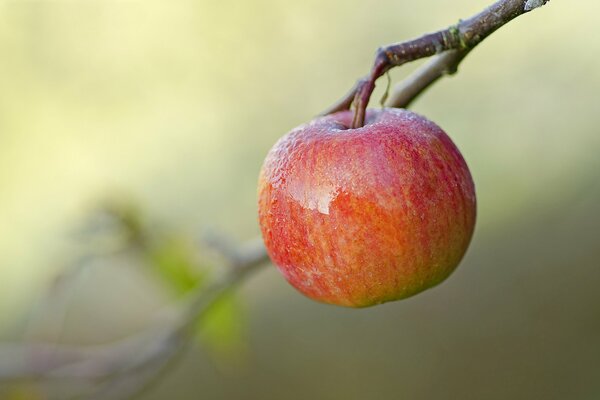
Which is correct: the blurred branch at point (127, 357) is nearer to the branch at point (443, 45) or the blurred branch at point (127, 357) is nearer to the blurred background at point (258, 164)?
the blurred background at point (258, 164)

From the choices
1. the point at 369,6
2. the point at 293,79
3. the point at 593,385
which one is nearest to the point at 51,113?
the point at 293,79

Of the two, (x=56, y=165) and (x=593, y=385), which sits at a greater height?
(x=56, y=165)

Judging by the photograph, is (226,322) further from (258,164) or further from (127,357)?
(258,164)

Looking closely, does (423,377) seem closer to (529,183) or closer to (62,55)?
(529,183)

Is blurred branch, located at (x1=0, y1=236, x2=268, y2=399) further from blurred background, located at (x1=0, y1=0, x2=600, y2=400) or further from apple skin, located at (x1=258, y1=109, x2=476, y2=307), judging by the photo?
apple skin, located at (x1=258, y1=109, x2=476, y2=307)

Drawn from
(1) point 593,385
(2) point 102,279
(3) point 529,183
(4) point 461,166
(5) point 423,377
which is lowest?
(1) point 593,385
